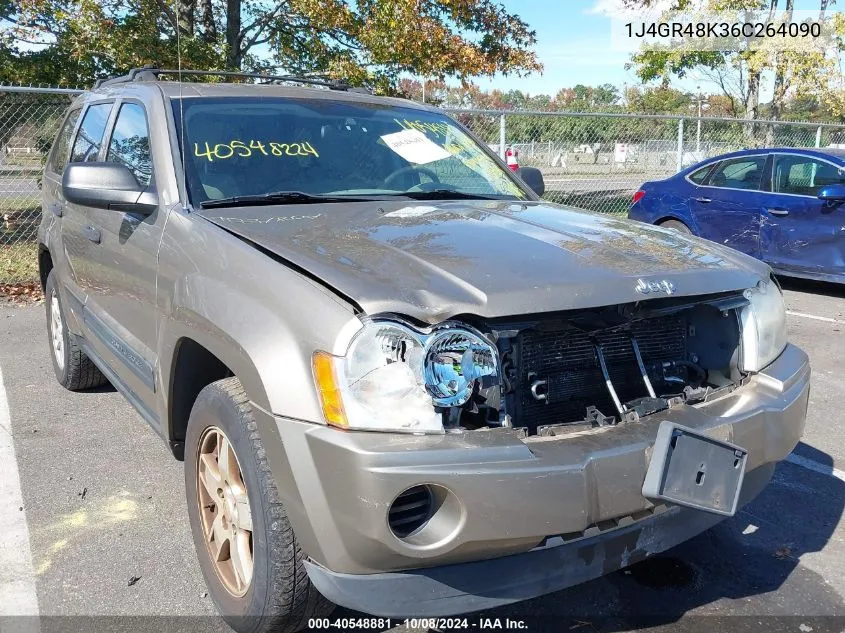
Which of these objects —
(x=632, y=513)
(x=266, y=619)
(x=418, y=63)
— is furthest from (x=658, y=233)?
(x=418, y=63)

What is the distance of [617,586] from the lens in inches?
111

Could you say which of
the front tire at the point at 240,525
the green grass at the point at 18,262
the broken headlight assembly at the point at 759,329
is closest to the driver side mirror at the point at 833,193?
the broken headlight assembly at the point at 759,329

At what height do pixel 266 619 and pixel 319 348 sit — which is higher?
pixel 319 348

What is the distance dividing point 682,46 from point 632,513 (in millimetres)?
18214

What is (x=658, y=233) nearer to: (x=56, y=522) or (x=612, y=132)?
(x=56, y=522)

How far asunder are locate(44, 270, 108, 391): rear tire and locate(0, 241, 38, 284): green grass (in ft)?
12.9

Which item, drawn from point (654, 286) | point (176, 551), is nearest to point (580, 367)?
point (654, 286)

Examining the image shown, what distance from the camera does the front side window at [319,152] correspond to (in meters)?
3.14

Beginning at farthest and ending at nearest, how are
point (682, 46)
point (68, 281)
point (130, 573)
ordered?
point (682, 46)
point (68, 281)
point (130, 573)

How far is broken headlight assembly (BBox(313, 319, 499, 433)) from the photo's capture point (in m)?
1.98

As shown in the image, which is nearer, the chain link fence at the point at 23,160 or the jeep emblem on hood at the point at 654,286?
the jeep emblem on hood at the point at 654,286

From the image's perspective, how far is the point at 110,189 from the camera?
2939mm

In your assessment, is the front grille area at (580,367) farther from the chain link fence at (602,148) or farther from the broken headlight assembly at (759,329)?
the chain link fence at (602,148)

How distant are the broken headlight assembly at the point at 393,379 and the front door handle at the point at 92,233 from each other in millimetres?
2034
